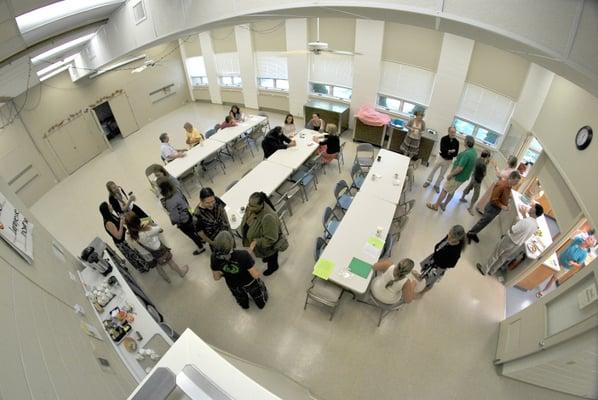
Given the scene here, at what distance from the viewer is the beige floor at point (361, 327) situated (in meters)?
3.53

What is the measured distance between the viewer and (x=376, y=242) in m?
4.07

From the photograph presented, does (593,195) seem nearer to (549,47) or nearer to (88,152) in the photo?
(549,47)

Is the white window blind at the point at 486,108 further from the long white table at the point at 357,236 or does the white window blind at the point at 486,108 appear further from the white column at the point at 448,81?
the long white table at the point at 357,236

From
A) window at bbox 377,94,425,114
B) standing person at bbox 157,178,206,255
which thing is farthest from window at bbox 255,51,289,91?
standing person at bbox 157,178,206,255

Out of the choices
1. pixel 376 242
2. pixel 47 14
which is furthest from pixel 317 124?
pixel 47 14

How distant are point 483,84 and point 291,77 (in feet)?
17.2

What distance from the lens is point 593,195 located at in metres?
3.17

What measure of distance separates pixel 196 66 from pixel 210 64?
0.92 metres

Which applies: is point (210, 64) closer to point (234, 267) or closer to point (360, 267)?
point (234, 267)

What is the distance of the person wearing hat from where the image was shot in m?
2.99

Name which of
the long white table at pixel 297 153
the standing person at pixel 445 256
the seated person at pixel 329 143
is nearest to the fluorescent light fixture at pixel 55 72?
the long white table at pixel 297 153

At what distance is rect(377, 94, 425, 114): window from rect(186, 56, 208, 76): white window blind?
6.74 meters

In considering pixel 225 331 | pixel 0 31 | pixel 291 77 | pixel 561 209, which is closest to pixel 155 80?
pixel 291 77

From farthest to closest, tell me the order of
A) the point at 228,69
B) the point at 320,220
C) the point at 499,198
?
the point at 228,69 → the point at 320,220 → the point at 499,198
